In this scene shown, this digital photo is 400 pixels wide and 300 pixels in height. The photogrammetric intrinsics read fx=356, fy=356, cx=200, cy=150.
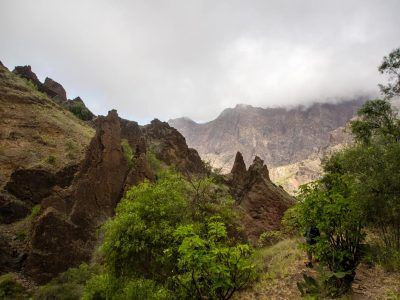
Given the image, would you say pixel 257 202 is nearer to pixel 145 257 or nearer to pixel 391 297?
pixel 145 257

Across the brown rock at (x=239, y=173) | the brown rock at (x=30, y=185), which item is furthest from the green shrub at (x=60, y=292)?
the brown rock at (x=239, y=173)

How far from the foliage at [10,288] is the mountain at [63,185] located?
1020mm

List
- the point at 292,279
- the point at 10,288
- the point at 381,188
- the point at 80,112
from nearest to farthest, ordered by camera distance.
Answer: the point at 381,188 → the point at 292,279 → the point at 10,288 → the point at 80,112

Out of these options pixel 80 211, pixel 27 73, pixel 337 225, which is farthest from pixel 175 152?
pixel 337 225

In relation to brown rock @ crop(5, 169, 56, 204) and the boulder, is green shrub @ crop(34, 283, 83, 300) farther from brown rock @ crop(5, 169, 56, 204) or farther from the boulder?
brown rock @ crop(5, 169, 56, 204)

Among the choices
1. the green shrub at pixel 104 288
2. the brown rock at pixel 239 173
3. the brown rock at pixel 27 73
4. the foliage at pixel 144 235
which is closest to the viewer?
the foliage at pixel 144 235

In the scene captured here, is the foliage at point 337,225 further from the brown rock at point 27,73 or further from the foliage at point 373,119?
the brown rock at point 27,73

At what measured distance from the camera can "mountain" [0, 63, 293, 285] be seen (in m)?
25.1

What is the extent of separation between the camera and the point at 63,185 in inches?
1325

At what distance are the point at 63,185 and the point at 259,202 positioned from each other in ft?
64.1

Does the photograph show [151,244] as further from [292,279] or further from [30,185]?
[30,185]

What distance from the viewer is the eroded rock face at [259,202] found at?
1364 inches

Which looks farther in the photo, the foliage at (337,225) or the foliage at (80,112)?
the foliage at (80,112)

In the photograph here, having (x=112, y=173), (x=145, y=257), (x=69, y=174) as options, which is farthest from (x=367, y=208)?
(x=69, y=174)
